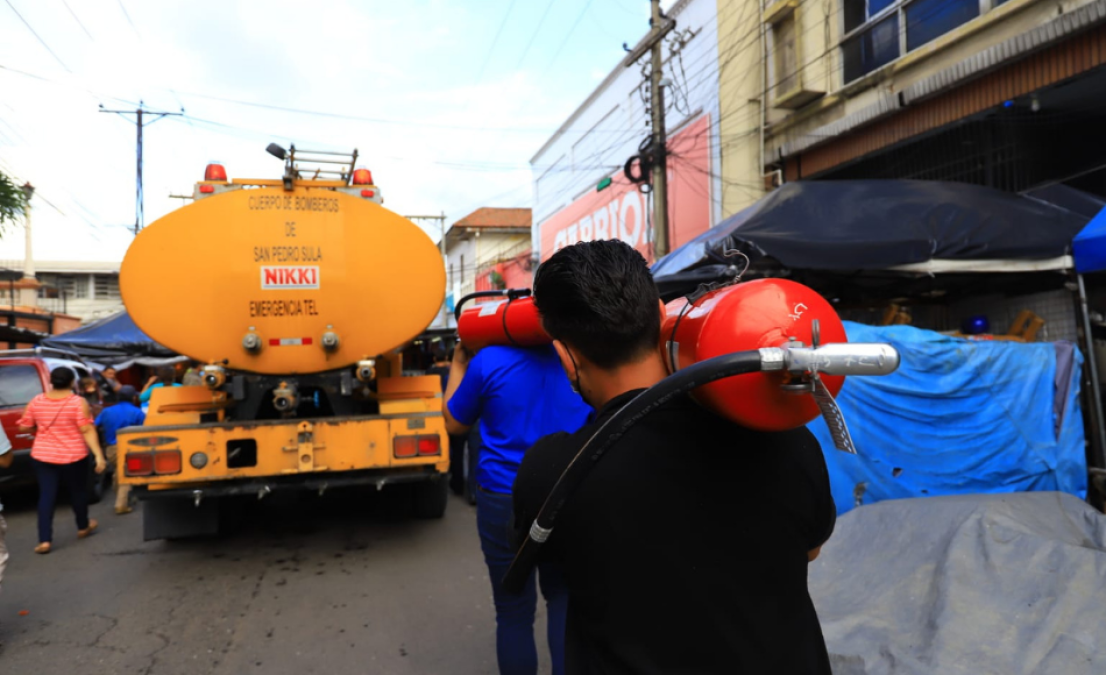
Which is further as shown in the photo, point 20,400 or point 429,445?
point 20,400

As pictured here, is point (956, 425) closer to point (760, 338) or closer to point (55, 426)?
point (760, 338)

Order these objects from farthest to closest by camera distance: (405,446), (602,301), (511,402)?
(405,446)
(511,402)
(602,301)

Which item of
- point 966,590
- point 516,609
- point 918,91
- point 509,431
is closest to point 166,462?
point 509,431

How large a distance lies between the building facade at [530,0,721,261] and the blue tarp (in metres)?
7.84

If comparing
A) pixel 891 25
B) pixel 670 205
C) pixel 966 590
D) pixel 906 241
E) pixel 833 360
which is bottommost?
pixel 966 590

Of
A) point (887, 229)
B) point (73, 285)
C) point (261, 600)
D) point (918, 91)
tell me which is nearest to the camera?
point (261, 600)

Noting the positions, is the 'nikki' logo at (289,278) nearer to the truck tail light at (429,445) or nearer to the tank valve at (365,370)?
the tank valve at (365,370)

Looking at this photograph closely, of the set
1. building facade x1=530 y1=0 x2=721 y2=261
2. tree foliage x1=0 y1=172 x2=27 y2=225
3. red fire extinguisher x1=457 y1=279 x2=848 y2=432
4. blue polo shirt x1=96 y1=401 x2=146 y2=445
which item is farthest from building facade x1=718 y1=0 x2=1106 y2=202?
tree foliage x1=0 y1=172 x2=27 y2=225

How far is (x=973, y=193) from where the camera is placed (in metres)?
6.80

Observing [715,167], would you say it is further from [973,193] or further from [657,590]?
[657,590]

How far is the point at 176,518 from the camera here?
557 centimetres

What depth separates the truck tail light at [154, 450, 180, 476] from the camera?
487 cm

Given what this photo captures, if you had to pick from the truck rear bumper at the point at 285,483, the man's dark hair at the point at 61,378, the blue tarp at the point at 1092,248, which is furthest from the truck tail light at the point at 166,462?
the blue tarp at the point at 1092,248

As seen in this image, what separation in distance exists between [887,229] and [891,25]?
5591 mm
